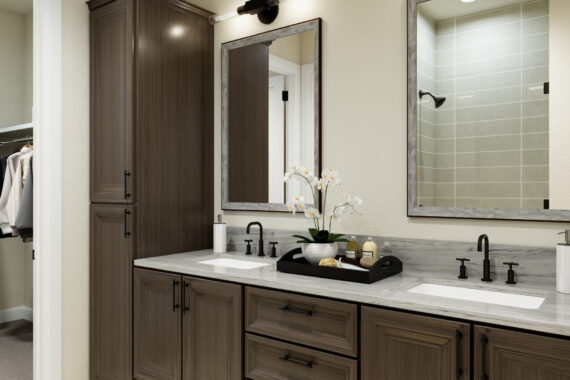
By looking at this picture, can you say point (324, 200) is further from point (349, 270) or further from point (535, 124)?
point (535, 124)

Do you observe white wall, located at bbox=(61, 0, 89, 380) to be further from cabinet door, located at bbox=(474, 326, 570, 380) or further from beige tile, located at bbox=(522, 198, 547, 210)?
beige tile, located at bbox=(522, 198, 547, 210)

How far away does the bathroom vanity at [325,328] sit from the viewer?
1312mm

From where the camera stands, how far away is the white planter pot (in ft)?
6.70

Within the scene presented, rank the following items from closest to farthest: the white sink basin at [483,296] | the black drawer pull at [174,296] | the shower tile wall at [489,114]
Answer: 1. the white sink basin at [483,296]
2. the shower tile wall at [489,114]
3. the black drawer pull at [174,296]

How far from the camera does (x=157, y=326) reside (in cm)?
226

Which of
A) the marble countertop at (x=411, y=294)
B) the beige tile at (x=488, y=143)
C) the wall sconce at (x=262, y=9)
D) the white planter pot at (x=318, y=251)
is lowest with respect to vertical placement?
the marble countertop at (x=411, y=294)

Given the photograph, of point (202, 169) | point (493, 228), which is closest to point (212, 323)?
point (202, 169)

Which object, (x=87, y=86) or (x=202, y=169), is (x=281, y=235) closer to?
(x=202, y=169)

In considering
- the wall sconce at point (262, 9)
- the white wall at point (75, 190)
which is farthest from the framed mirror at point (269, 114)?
the white wall at point (75, 190)

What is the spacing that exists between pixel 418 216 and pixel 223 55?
161cm

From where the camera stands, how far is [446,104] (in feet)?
6.63

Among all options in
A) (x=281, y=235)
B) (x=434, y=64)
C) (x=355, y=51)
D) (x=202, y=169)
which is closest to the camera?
(x=434, y=64)

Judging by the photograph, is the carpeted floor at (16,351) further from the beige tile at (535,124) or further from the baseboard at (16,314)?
the beige tile at (535,124)

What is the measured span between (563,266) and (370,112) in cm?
110
